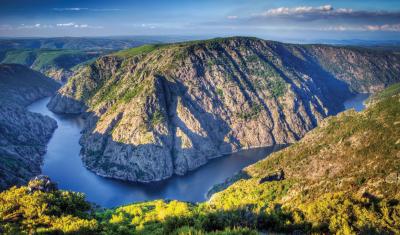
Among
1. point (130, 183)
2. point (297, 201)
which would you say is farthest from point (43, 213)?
point (130, 183)

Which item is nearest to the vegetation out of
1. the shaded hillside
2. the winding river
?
the shaded hillside

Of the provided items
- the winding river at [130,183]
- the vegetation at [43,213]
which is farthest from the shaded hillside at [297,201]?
the winding river at [130,183]

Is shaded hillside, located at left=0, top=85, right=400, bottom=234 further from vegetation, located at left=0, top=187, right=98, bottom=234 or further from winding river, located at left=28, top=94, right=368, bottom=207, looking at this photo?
winding river, located at left=28, top=94, right=368, bottom=207

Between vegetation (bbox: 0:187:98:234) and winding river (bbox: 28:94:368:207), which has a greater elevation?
vegetation (bbox: 0:187:98:234)

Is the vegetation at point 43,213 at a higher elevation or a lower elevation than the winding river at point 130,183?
higher

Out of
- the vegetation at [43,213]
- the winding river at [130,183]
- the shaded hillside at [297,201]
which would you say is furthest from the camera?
the winding river at [130,183]

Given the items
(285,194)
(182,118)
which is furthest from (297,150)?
(182,118)

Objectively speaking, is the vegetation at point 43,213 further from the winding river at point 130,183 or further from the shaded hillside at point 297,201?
the winding river at point 130,183

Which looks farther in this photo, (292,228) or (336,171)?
(336,171)

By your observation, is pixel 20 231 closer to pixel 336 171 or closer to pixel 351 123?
pixel 336 171
